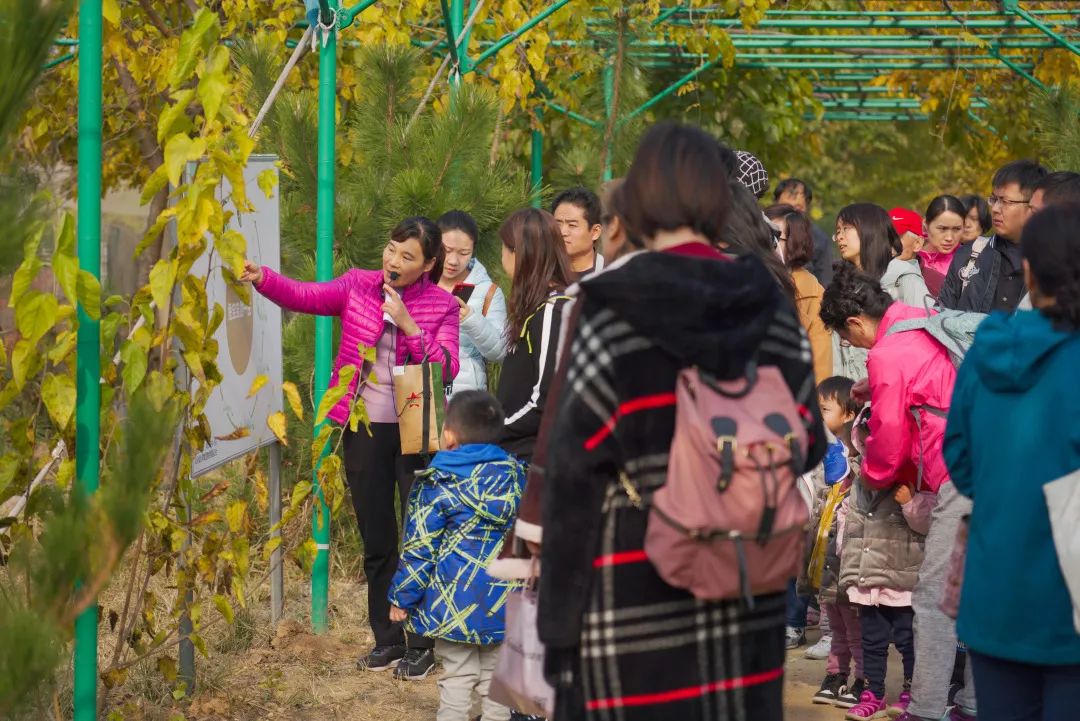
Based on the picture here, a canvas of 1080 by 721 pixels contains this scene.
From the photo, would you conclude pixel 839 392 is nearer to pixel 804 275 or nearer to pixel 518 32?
pixel 804 275

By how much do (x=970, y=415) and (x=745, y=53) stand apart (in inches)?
424

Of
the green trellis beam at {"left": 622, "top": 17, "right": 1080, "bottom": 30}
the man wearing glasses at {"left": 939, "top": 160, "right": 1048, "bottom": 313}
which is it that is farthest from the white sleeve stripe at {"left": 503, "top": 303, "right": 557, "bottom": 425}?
the green trellis beam at {"left": 622, "top": 17, "right": 1080, "bottom": 30}

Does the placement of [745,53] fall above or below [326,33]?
above

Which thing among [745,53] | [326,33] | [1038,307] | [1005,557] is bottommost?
[1005,557]

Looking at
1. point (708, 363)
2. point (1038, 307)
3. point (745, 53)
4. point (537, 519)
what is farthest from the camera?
point (745, 53)

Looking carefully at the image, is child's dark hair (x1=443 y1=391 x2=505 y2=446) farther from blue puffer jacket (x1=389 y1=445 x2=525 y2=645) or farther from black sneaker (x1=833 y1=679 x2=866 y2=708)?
black sneaker (x1=833 y1=679 x2=866 y2=708)

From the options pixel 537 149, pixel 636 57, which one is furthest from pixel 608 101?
pixel 537 149

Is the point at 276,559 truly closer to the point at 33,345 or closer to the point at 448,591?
the point at 448,591

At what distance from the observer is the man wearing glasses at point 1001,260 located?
483 cm

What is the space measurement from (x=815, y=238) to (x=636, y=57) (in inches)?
108

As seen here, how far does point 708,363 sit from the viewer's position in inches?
98.7

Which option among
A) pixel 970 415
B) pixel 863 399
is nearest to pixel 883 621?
pixel 863 399

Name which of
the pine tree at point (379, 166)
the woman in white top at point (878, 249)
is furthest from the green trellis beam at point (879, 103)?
the woman in white top at point (878, 249)

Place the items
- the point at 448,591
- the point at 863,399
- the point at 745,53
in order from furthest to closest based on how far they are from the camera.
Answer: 1. the point at 745,53
2. the point at 863,399
3. the point at 448,591
